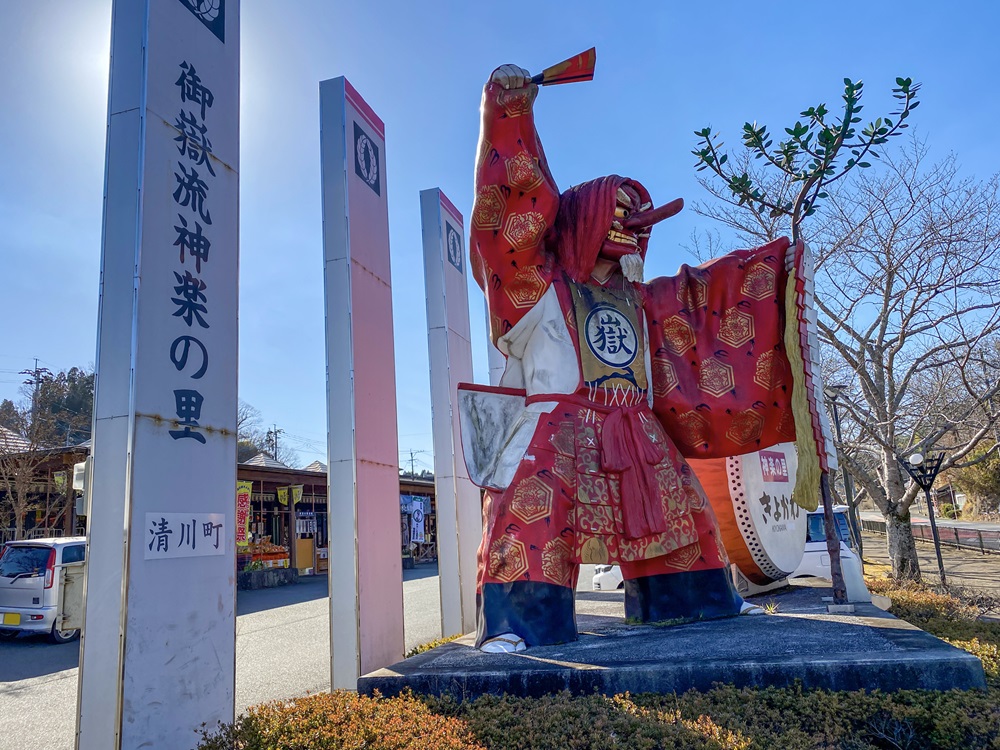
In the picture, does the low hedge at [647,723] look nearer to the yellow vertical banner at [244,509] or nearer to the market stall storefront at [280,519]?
the yellow vertical banner at [244,509]

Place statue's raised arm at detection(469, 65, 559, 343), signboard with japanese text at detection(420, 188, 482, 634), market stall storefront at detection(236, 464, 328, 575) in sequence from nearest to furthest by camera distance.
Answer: statue's raised arm at detection(469, 65, 559, 343), signboard with japanese text at detection(420, 188, 482, 634), market stall storefront at detection(236, 464, 328, 575)

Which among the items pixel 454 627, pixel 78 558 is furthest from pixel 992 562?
pixel 78 558

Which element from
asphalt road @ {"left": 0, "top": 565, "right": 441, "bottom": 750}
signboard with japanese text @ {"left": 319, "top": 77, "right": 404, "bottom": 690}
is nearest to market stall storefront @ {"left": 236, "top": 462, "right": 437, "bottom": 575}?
asphalt road @ {"left": 0, "top": 565, "right": 441, "bottom": 750}

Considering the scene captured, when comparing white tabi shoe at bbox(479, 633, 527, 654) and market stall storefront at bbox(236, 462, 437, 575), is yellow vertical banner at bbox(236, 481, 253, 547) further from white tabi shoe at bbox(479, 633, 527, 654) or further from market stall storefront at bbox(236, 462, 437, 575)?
white tabi shoe at bbox(479, 633, 527, 654)

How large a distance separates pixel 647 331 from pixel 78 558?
766 centimetres

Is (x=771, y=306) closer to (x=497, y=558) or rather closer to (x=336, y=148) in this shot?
(x=497, y=558)

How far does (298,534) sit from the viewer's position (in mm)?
19844

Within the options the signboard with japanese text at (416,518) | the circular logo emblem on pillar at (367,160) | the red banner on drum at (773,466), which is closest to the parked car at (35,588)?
the circular logo emblem on pillar at (367,160)

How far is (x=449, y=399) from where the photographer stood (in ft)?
25.6

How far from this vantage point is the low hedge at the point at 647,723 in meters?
2.79

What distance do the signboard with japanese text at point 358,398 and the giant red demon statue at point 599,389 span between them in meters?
1.26

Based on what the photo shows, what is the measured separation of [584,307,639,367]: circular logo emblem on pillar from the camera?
4758 mm

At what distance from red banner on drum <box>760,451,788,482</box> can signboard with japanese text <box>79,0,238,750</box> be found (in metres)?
4.62

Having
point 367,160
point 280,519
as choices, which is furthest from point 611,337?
point 280,519
